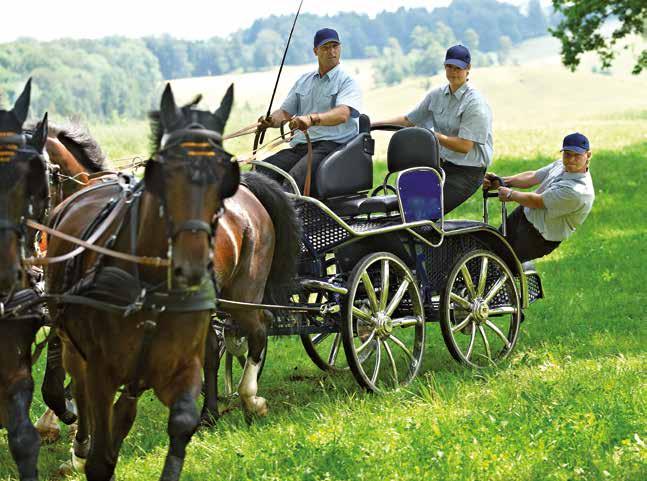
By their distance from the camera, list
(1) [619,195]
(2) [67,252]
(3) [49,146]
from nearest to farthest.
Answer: (2) [67,252]
(3) [49,146]
(1) [619,195]

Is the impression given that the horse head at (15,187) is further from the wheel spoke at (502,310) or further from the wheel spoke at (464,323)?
the wheel spoke at (502,310)

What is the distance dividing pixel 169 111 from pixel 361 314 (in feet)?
10.5

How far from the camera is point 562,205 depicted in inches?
323

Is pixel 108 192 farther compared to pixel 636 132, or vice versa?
pixel 636 132

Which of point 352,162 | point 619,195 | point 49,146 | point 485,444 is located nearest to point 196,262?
point 485,444

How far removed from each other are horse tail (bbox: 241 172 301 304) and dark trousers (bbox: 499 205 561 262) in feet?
9.26

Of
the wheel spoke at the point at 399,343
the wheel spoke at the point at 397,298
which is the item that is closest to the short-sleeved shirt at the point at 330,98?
the wheel spoke at the point at 397,298

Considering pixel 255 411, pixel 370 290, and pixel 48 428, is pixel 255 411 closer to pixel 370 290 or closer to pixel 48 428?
pixel 370 290

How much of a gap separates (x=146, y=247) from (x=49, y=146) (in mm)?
2505

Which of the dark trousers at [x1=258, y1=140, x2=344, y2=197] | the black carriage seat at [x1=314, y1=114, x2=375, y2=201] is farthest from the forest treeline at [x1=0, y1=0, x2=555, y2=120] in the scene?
the black carriage seat at [x1=314, y1=114, x2=375, y2=201]

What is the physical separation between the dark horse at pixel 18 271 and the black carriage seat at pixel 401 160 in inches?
113

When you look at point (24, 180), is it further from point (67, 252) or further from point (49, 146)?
point (49, 146)

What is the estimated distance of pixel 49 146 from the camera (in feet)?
21.9

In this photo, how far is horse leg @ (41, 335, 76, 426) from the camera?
246 inches
